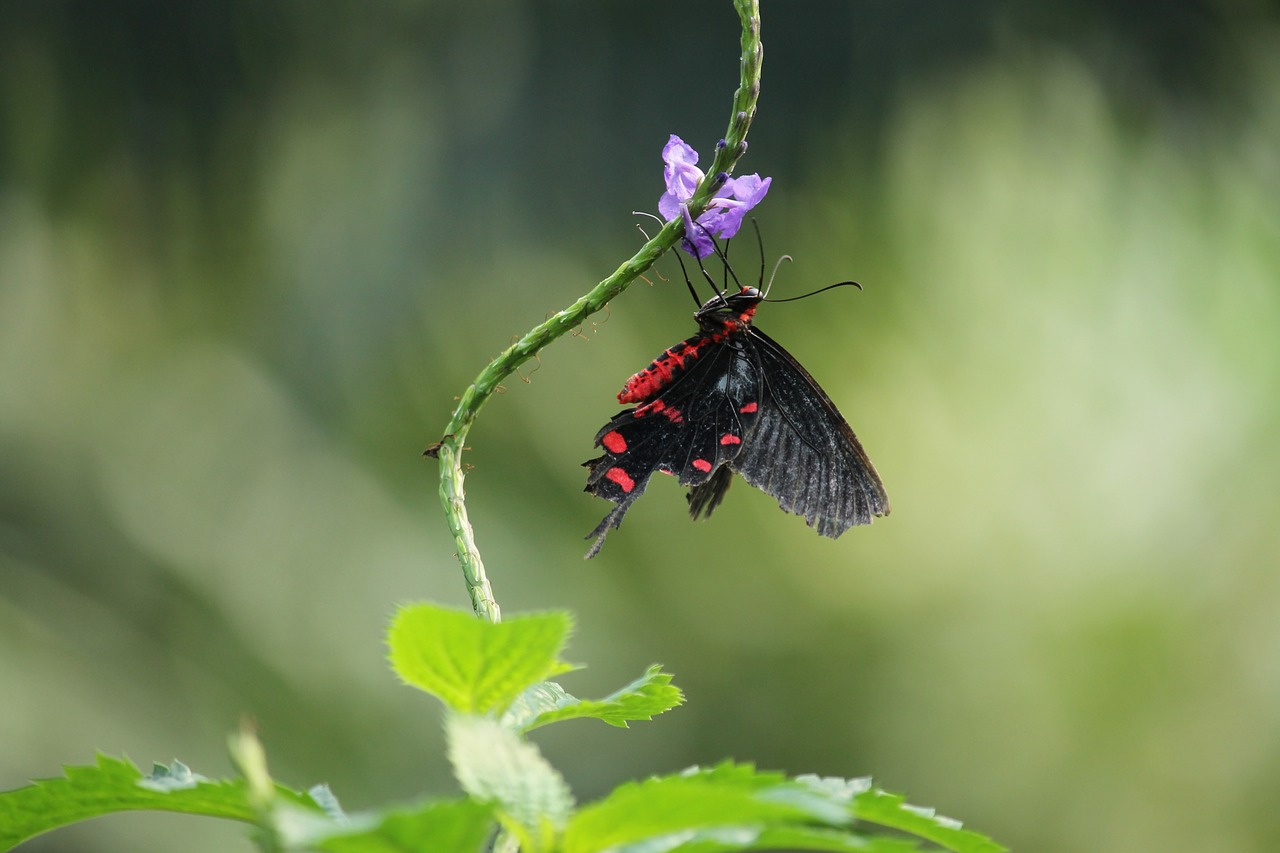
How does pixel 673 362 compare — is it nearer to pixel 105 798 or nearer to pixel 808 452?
pixel 808 452

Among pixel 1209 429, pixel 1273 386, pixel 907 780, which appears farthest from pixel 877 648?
pixel 1273 386

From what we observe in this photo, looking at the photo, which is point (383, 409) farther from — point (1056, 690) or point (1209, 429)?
point (1209, 429)

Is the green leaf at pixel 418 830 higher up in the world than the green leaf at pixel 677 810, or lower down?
lower down

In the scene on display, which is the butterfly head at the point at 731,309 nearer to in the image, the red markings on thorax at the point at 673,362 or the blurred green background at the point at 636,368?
the red markings on thorax at the point at 673,362

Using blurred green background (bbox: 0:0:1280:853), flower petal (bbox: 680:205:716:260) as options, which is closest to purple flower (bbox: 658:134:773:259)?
flower petal (bbox: 680:205:716:260)

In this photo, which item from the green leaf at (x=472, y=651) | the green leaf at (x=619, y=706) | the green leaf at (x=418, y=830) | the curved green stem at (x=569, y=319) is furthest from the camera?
the curved green stem at (x=569, y=319)

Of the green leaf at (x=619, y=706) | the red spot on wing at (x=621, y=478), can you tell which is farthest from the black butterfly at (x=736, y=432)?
the green leaf at (x=619, y=706)
